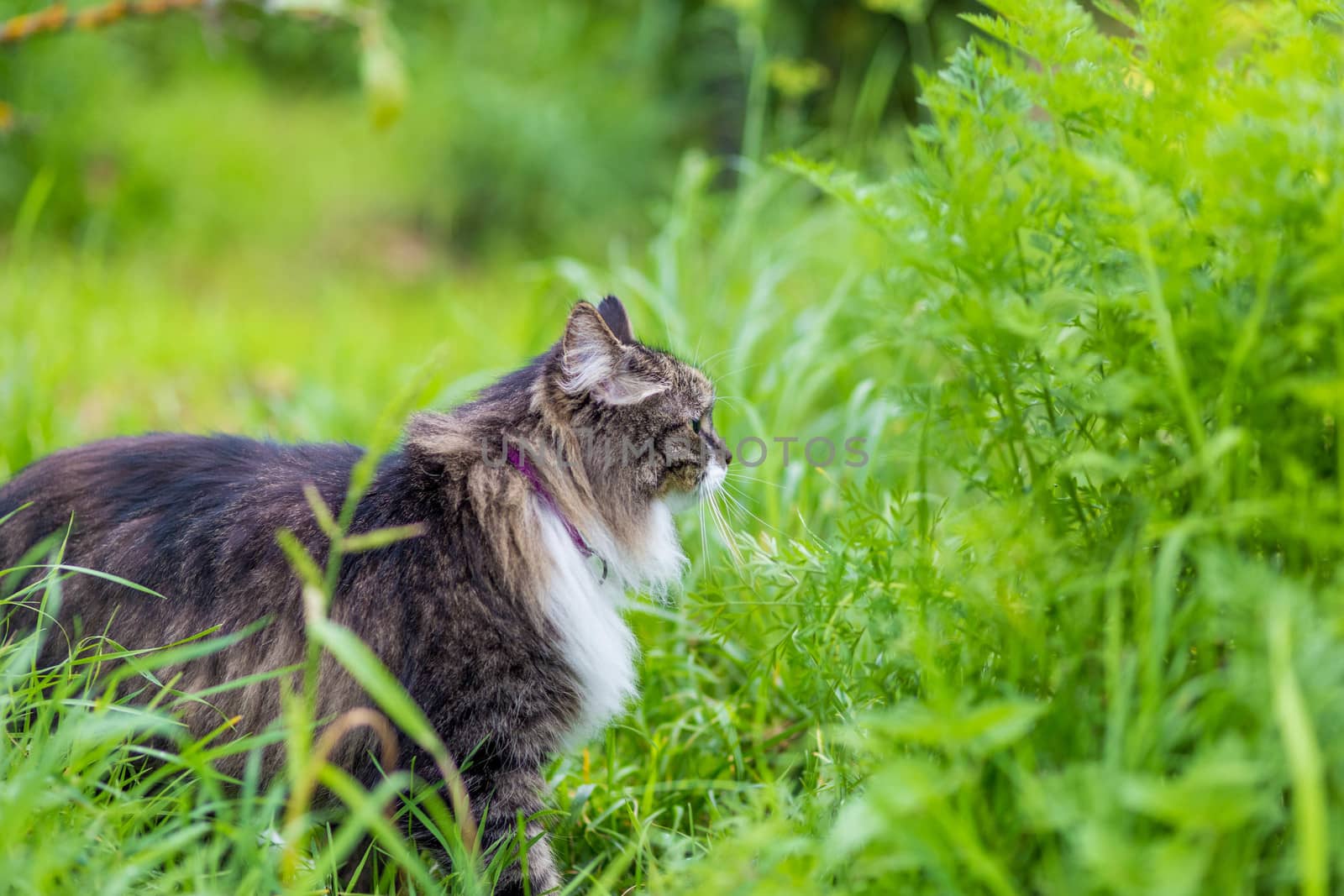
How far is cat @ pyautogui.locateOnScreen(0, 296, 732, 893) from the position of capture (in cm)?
201

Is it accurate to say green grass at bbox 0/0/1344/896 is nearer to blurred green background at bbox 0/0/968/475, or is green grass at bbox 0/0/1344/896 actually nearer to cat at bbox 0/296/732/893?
cat at bbox 0/296/732/893

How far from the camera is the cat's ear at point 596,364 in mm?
2115

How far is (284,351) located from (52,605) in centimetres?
338

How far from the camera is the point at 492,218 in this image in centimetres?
738

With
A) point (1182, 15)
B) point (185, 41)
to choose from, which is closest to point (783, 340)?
point (1182, 15)

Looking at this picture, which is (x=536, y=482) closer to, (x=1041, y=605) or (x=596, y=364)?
(x=596, y=364)

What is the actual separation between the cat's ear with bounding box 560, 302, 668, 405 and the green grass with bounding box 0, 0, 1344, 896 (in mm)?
426

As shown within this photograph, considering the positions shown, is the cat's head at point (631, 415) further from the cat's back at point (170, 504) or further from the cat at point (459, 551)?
the cat's back at point (170, 504)

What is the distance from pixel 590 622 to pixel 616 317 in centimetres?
77

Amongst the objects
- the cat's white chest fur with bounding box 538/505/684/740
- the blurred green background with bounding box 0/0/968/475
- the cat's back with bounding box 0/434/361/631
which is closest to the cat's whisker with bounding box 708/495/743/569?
the cat's white chest fur with bounding box 538/505/684/740

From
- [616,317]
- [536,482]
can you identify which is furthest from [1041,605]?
[616,317]

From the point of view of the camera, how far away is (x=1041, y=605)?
5.01 feet

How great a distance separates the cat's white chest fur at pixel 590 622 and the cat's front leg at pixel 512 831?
7.0 inches

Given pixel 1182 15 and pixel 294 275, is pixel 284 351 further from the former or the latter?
pixel 1182 15
